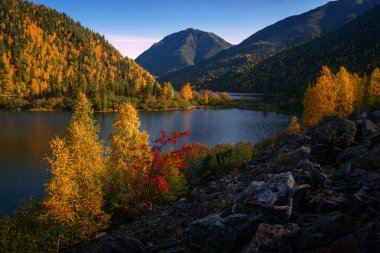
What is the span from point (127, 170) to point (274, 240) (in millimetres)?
24782

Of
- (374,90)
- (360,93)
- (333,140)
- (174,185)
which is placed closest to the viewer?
(333,140)

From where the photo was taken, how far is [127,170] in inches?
1335

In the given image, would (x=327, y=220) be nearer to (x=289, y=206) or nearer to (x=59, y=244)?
(x=289, y=206)

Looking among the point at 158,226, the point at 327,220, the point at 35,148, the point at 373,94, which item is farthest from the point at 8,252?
the point at 373,94

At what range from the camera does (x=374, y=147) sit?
17.7m

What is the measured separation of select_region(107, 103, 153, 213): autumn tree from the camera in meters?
31.3

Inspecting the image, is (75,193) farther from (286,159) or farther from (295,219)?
(295,219)

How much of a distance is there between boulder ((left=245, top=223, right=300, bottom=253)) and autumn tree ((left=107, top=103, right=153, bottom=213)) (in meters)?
20.5

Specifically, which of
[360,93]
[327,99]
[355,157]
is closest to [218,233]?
[355,157]

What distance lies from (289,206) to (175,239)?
299 inches

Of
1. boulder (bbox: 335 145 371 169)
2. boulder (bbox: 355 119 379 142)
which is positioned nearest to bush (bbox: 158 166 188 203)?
boulder (bbox: 335 145 371 169)

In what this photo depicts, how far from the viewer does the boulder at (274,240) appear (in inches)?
431

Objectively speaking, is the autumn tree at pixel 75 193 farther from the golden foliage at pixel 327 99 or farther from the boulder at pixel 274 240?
the golden foliage at pixel 327 99

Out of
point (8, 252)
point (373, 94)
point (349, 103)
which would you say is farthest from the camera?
point (373, 94)
